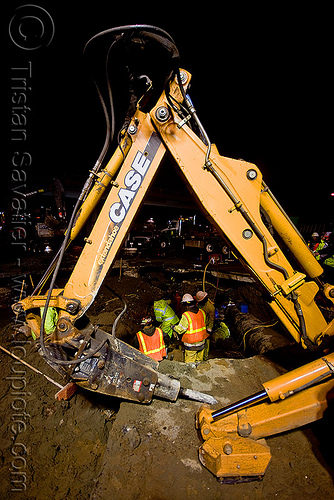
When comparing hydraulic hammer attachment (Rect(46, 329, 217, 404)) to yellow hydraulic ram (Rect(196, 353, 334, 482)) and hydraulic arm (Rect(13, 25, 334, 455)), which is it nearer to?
hydraulic arm (Rect(13, 25, 334, 455))

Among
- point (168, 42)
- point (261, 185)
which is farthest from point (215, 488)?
point (168, 42)

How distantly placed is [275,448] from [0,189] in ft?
65.6

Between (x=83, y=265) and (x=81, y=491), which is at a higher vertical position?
(x=83, y=265)

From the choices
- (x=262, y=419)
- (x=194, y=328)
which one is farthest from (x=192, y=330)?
(x=262, y=419)

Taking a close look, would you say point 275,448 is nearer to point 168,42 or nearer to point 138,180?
point 138,180

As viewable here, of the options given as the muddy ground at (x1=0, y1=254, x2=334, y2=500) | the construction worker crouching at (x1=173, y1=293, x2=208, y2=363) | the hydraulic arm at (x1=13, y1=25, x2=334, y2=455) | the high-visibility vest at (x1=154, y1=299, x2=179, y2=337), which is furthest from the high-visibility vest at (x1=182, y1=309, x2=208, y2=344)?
the hydraulic arm at (x1=13, y1=25, x2=334, y2=455)

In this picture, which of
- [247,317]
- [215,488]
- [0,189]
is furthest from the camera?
[0,189]

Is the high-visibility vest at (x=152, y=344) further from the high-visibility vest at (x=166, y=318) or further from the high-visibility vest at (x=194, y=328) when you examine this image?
the high-visibility vest at (x=166, y=318)

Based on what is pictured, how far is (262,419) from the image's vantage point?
75.4 inches

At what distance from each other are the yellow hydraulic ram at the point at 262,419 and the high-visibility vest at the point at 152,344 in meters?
1.96

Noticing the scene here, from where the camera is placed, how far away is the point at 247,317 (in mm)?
6324

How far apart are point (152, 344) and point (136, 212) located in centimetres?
277

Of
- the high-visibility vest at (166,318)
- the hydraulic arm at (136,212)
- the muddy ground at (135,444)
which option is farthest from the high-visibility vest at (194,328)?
the hydraulic arm at (136,212)

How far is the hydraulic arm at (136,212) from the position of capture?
1.92 metres
